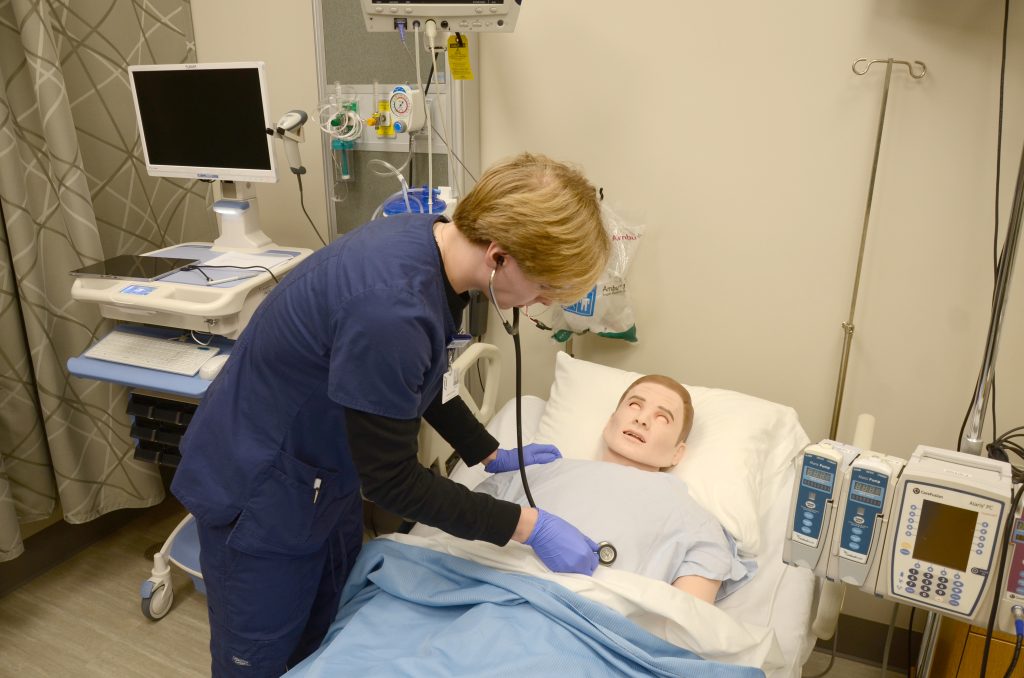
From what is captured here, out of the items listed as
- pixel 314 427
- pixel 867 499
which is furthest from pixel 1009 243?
pixel 314 427

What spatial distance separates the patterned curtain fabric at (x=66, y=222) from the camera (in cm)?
182

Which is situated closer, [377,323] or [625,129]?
[377,323]

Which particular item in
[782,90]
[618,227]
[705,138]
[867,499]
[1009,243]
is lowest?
[867,499]

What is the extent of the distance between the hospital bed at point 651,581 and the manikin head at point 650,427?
0.25 feet

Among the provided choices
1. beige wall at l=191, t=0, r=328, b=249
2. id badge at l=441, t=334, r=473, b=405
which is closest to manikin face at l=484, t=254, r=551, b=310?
id badge at l=441, t=334, r=473, b=405

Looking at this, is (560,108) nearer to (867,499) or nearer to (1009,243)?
(1009,243)

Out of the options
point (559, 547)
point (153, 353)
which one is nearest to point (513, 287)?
point (559, 547)

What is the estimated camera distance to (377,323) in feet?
3.23

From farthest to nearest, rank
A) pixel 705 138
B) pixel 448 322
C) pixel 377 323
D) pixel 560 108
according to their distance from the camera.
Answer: pixel 560 108, pixel 705 138, pixel 448 322, pixel 377 323

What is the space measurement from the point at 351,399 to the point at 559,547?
47cm

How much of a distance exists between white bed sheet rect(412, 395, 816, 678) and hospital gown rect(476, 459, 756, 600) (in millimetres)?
36

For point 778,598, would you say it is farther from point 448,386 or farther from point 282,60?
point 282,60

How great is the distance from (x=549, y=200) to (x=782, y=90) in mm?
1060

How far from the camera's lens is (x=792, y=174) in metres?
1.80
